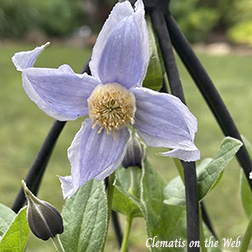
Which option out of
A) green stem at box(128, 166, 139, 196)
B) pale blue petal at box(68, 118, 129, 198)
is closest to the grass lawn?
green stem at box(128, 166, 139, 196)

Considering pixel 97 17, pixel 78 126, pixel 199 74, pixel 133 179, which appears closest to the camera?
pixel 199 74

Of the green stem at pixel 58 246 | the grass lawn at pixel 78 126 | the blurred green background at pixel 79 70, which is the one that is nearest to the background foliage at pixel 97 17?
the blurred green background at pixel 79 70

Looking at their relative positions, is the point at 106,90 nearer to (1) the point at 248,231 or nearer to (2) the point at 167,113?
(2) the point at 167,113

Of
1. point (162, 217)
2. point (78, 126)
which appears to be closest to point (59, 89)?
point (162, 217)

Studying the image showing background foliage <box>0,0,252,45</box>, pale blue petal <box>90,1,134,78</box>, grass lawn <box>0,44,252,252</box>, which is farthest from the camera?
background foliage <box>0,0,252,45</box>

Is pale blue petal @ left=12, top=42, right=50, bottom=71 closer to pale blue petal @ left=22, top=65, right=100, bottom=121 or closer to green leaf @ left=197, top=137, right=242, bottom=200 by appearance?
pale blue petal @ left=22, top=65, right=100, bottom=121

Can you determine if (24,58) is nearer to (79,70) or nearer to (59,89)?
(59,89)
